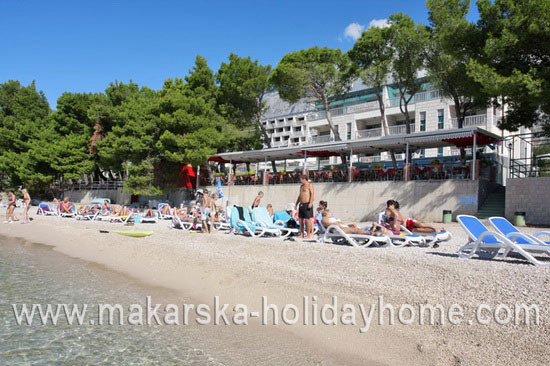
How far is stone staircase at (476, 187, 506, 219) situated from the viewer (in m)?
13.5

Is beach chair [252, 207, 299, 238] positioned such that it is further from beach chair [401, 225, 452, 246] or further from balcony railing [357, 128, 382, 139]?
balcony railing [357, 128, 382, 139]

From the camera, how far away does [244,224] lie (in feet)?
32.7

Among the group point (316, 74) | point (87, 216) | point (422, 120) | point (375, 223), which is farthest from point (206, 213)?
point (422, 120)

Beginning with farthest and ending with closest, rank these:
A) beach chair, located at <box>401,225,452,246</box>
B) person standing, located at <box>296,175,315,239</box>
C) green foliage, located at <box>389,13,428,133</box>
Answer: green foliage, located at <box>389,13,428,133</box> → person standing, located at <box>296,175,315,239</box> → beach chair, located at <box>401,225,452,246</box>

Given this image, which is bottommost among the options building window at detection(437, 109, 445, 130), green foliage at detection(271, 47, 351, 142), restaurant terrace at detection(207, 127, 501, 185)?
restaurant terrace at detection(207, 127, 501, 185)

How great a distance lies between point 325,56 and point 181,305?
69.6ft

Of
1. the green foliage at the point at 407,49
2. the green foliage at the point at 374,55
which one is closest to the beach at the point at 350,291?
the green foliage at the point at 407,49

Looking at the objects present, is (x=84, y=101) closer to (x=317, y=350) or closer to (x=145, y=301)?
(x=145, y=301)

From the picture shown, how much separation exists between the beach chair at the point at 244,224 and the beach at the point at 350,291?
2.56ft

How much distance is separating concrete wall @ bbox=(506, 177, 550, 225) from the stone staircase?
47 cm

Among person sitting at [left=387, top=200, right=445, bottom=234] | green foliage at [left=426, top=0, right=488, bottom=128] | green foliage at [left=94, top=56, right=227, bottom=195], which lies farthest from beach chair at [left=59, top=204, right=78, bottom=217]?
green foliage at [left=426, top=0, right=488, bottom=128]

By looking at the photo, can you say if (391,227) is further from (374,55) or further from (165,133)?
(165,133)

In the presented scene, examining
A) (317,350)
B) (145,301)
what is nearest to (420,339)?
(317,350)

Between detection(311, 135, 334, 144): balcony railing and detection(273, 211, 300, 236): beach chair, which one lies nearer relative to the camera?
detection(273, 211, 300, 236): beach chair
